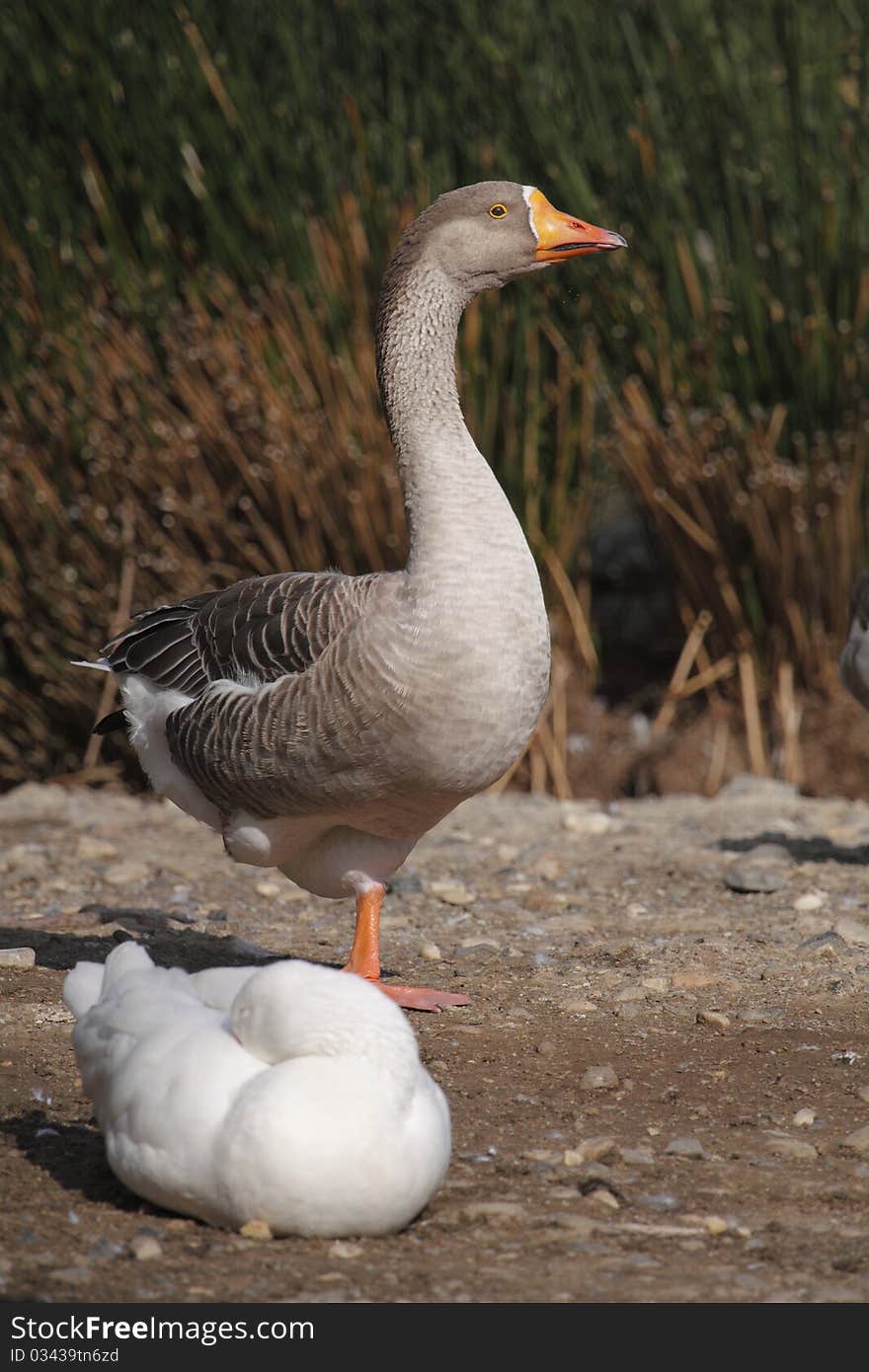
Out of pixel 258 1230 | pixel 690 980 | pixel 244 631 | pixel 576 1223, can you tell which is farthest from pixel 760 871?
pixel 258 1230

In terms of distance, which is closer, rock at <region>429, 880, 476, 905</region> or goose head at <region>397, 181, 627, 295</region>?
goose head at <region>397, 181, 627, 295</region>

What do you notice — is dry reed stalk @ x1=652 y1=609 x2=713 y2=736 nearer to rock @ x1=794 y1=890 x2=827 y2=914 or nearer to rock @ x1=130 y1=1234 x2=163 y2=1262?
rock @ x1=794 y1=890 x2=827 y2=914

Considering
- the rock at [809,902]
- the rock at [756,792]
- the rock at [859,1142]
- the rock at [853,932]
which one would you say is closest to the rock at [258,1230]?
the rock at [859,1142]

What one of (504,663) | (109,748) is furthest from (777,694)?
(504,663)

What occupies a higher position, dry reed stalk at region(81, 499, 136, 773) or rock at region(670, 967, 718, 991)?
dry reed stalk at region(81, 499, 136, 773)

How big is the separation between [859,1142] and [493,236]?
288 cm

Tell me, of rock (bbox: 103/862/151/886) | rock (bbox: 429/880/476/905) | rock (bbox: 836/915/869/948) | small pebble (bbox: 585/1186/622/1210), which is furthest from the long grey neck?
rock (bbox: 103/862/151/886)

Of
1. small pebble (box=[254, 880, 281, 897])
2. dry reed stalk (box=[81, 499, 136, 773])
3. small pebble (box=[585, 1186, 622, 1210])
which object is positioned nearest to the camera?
small pebble (box=[585, 1186, 622, 1210])

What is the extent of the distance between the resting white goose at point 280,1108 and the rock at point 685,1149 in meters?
0.75

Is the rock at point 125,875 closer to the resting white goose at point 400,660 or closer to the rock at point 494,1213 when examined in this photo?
the resting white goose at point 400,660

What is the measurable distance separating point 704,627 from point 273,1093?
6.67 m

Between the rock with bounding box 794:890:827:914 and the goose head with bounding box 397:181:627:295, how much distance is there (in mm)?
2720

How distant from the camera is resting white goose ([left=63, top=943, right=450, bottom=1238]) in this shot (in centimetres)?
336

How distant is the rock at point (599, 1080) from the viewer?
4.51 m
